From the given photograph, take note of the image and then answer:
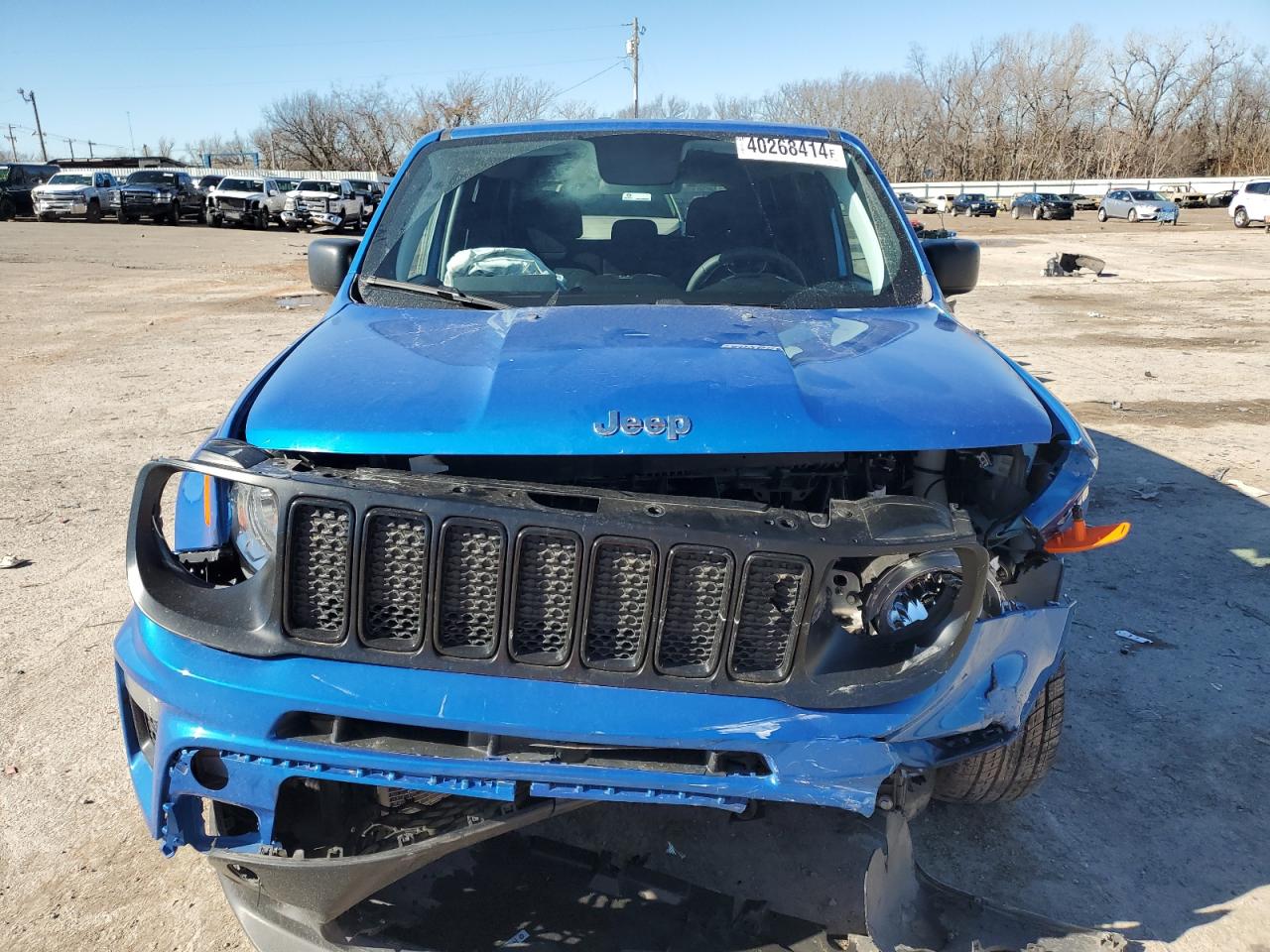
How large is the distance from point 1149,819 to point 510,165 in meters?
2.99

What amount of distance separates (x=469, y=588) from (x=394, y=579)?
0.47 ft

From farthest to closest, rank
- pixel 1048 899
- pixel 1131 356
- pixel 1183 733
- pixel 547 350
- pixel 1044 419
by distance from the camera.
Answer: pixel 1131 356 → pixel 1183 733 → pixel 1048 899 → pixel 547 350 → pixel 1044 419

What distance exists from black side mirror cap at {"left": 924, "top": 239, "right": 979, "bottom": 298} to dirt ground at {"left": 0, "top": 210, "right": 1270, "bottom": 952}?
4.96ft

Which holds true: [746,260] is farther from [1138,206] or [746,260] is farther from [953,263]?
[1138,206]

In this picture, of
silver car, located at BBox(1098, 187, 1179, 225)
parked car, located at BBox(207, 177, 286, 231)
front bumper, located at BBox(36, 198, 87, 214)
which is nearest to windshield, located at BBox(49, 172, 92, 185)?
front bumper, located at BBox(36, 198, 87, 214)

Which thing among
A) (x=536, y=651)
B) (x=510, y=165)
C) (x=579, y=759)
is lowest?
(x=579, y=759)

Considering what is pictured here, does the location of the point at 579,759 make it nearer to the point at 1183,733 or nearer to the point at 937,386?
the point at 937,386

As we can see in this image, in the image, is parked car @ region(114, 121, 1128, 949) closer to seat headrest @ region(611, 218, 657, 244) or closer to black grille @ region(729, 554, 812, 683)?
black grille @ region(729, 554, 812, 683)

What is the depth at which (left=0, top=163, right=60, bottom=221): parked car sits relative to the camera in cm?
3509

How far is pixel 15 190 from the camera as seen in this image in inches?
1393

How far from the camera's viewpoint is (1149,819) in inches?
112

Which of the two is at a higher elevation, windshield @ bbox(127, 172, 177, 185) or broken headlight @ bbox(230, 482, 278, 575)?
windshield @ bbox(127, 172, 177, 185)

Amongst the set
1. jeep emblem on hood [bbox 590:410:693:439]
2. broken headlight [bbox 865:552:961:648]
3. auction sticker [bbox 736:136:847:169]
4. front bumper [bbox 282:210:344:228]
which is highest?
auction sticker [bbox 736:136:847:169]

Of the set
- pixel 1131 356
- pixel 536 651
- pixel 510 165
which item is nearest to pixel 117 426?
pixel 510 165
